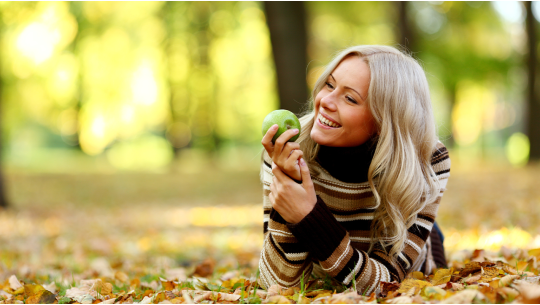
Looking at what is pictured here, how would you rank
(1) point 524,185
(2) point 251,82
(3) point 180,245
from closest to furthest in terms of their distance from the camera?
(3) point 180,245 → (1) point 524,185 → (2) point 251,82

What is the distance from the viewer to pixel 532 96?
14.0 meters


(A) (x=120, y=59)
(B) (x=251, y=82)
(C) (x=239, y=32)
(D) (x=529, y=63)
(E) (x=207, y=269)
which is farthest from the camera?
(B) (x=251, y=82)

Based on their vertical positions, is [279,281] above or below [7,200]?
above

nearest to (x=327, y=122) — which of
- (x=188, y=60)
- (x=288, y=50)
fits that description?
(x=288, y=50)

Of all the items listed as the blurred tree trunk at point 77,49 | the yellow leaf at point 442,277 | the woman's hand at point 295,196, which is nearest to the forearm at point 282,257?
the woman's hand at point 295,196

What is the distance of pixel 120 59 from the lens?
78.0 feet

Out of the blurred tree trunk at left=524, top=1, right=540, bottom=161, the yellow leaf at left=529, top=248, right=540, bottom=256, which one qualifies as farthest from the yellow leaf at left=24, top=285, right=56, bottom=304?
the blurred tree trunk at left=524, top=1, right=540, bottom=161

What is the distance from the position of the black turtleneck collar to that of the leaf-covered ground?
25.8 inches

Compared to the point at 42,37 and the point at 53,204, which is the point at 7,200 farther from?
the point at 42,37

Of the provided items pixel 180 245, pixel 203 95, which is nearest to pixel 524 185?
pixel 180 245

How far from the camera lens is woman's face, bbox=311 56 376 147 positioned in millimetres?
2486

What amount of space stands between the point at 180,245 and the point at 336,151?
13.1 feet

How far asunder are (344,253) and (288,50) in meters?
7.86

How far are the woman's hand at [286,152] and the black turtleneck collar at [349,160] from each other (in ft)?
1.00
